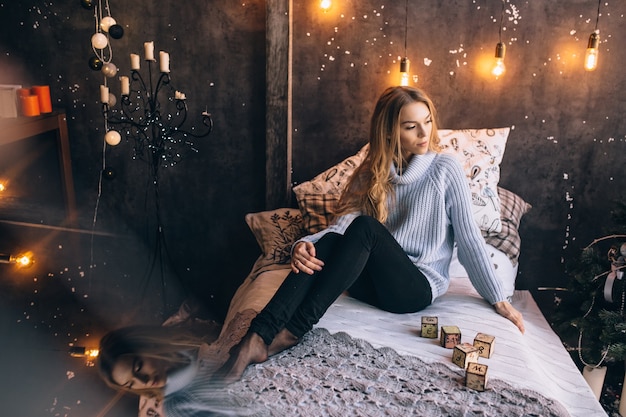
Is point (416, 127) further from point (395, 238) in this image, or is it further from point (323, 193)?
point (323, 193)

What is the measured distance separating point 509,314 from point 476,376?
486 millimetres

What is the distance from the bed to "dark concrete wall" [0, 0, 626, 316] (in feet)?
0.74

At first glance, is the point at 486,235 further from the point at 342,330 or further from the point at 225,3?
the point at 225,3

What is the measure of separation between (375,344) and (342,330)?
130mm

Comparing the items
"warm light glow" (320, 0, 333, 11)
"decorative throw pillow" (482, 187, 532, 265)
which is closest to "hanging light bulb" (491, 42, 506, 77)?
"decorative throw pillow" (482, 187, 532, 265)

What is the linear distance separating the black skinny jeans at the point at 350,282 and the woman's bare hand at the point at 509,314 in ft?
0.79

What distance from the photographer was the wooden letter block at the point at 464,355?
1632mm

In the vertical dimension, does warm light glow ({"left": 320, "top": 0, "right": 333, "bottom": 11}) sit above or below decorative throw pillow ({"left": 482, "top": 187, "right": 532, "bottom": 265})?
above

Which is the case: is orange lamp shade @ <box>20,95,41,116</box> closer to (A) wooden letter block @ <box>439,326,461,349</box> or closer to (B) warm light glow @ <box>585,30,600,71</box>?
(A) wooden letter block @ <box>439,326,461,349</box>

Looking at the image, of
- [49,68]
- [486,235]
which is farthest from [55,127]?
[486,235]

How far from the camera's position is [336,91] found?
2.73 meters

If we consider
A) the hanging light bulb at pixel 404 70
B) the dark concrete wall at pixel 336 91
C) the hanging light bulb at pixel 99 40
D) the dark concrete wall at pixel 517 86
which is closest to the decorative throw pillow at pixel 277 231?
the dark concrete wall at pixel 336 91

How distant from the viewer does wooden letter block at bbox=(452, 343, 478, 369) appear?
64.2 inches

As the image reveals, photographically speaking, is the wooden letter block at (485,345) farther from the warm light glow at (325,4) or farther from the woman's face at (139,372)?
the warm light glow at (325,4)
